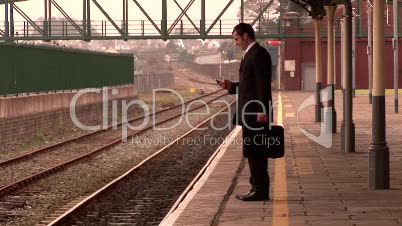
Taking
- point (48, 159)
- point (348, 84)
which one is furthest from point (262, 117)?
point (48, 159)

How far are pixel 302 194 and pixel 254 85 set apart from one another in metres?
1.96

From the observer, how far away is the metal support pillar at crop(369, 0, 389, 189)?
1266 centimetres

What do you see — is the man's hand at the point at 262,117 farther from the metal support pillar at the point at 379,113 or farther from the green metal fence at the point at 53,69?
the green metal fence at the point at 53,69

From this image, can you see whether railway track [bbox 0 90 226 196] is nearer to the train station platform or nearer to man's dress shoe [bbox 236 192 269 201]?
the train station platform

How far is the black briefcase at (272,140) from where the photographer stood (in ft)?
36.4

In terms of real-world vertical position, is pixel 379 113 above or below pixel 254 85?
below

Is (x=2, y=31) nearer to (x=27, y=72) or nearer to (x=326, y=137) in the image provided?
(x=27, y=72)

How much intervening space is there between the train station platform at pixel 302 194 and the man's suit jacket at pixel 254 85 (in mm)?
1064

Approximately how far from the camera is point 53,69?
37156mm

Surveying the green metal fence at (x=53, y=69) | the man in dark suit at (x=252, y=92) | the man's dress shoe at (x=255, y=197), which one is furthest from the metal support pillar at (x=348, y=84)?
the green metal fence at (x=53, y=69)

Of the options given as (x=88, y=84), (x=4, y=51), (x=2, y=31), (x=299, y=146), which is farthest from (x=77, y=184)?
(x=2, y=31)

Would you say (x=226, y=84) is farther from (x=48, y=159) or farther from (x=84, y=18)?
(x=84, y=18)

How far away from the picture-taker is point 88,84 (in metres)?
44.8

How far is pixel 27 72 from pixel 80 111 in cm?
714
